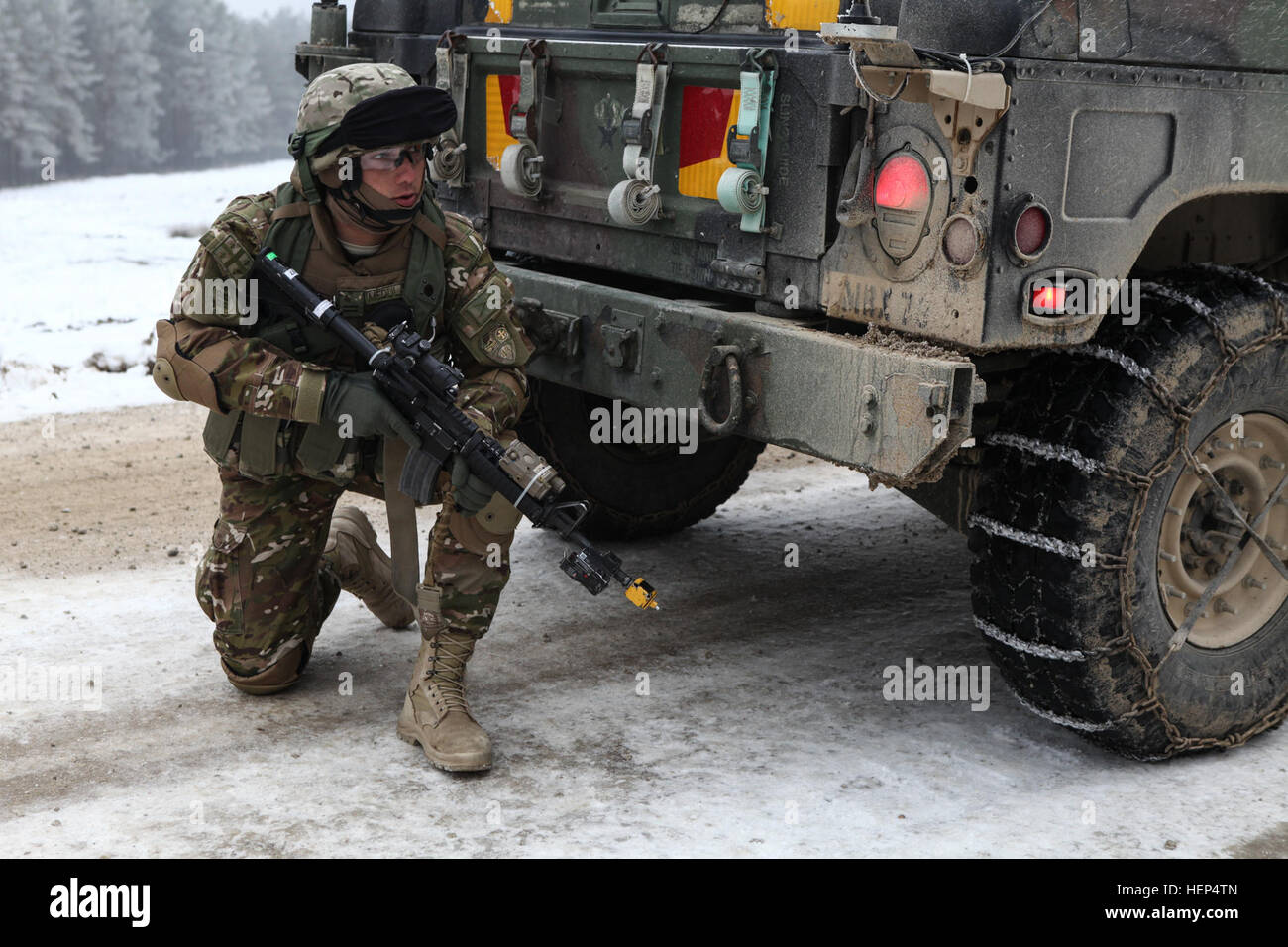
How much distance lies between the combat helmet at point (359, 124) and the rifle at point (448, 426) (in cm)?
24

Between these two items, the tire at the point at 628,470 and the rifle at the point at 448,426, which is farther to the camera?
the tire at the point at 628,470

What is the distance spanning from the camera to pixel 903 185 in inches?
137

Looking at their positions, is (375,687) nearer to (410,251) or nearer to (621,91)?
(410,251)

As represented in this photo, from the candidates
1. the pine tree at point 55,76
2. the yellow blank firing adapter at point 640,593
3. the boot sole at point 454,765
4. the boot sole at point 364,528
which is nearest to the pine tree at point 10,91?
the pine tree at point 55,76

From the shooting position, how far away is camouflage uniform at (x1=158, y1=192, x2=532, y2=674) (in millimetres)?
3789

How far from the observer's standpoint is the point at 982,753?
3967 mm

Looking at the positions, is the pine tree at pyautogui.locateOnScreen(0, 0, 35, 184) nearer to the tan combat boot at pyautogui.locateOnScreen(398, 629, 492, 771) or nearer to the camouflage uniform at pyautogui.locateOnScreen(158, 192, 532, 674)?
the camouflage uniform at pyautogui.locateOnScreen(158, 192, 532, 674)

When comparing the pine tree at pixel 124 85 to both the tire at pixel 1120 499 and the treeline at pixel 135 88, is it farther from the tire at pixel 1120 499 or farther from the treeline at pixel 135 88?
the tire at pixel 1120 499

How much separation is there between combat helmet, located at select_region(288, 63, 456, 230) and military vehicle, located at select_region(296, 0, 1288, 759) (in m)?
0.59

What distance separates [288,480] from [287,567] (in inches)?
9.7

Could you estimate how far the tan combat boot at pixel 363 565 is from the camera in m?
4.48

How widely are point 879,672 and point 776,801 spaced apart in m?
1.01

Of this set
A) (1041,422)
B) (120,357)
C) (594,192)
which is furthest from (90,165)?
(1041,422)

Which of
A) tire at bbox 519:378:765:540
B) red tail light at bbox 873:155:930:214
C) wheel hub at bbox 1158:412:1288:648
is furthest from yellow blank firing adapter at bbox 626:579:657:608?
tire at bbox 519:378:765:540
